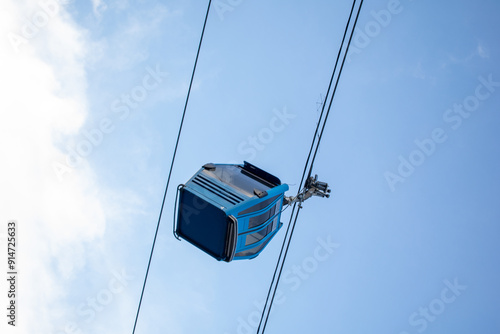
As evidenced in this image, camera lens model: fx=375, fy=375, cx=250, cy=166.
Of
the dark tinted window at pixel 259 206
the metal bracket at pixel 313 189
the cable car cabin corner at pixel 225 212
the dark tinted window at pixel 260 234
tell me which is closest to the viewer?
the cable car cabin corner at pixel 225 212


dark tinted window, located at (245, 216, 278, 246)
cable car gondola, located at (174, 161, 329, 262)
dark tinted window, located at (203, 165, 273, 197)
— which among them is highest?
dark tinted window, located at (203, 165, 273, 197)

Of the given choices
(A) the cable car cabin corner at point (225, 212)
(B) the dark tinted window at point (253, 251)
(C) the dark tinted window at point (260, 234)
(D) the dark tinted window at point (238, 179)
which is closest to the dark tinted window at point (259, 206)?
(A) the cable car cabin corner at point (225, 212)

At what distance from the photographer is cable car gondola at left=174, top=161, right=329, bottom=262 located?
10258 millimetres

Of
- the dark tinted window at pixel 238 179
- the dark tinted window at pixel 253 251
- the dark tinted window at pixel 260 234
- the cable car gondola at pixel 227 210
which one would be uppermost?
the dark tinted window at pixel 238 179

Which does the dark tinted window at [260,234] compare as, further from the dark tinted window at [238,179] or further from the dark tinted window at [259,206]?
the dark tinted window at [238,179]

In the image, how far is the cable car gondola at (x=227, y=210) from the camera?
10258mm

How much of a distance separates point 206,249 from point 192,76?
17.1 ft

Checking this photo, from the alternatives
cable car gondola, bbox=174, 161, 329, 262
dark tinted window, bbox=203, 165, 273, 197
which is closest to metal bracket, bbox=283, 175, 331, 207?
cable car gondola, bbox=174, 161, 329, 262

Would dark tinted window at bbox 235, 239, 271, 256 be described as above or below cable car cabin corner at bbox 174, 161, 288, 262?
below

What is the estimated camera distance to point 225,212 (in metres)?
9.90

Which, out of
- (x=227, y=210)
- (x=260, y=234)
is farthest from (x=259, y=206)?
(x=227, y=210)

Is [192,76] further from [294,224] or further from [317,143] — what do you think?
[294,224]

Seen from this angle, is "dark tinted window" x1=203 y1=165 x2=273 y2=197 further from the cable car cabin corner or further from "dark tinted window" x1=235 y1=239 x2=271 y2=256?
"dark tinted window" x1=235 y1=239 x2=271 y2=256

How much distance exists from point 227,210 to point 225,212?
77 mm
